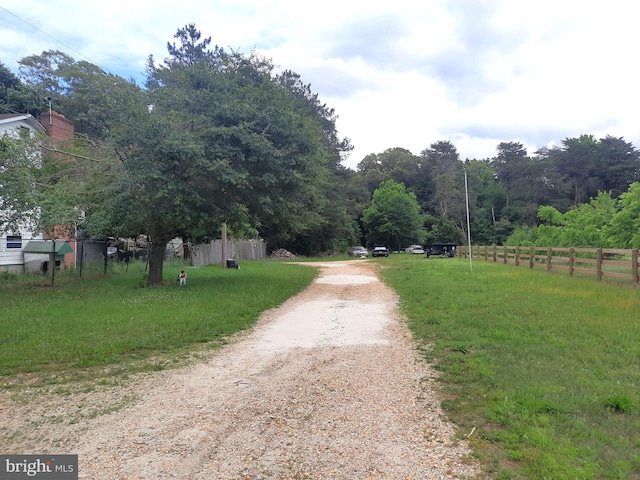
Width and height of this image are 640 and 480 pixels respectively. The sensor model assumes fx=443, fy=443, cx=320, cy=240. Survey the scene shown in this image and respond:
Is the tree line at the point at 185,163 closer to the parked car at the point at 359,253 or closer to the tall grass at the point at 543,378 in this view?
the tall grass at the point at 543,378

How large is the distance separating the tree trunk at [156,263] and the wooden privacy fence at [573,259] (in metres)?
14.2

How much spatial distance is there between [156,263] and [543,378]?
43.2 feet

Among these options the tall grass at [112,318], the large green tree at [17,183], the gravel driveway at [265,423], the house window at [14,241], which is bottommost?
the gravel driveway at [265,423]

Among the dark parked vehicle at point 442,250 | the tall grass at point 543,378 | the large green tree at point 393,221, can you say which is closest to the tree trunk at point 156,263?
the tall grass at point 543,378

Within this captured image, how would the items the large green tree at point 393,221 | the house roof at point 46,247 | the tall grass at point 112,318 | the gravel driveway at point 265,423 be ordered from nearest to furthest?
the gravel driveway at point 265,423 → the tall grass at point 112,318 → the house roof at point 46,247 → the large green tree at point 393,221

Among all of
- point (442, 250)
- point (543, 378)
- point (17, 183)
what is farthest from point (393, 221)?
A: point (543, 378)

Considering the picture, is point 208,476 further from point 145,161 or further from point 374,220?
point 374,220

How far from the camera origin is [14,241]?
18766 millimetres

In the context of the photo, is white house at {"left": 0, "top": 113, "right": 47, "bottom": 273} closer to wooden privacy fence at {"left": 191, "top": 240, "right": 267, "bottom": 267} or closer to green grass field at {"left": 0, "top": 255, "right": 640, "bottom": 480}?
green grass field at {"left": 0, "top": 255, "right": 640, "bottom": 480}

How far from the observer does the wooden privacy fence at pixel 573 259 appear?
507 inches

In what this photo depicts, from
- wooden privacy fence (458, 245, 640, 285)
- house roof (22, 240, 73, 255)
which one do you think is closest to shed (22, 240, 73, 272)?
house roof (22, 240, 73, 255)

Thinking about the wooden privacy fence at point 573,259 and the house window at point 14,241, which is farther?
the house window at point 14,241

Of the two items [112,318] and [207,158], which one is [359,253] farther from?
[112,318]

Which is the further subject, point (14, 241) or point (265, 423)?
point (14, 241)
